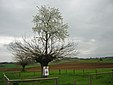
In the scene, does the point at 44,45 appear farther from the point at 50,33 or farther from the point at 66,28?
the point at 66,28

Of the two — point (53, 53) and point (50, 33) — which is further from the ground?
point (50, 33)

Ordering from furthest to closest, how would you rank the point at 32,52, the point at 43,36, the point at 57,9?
1. the point at 57,9
2. the point at 43,36
3. the point at 32,52

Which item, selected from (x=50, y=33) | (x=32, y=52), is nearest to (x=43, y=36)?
(x=50, y=33)

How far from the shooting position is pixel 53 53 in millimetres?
29766

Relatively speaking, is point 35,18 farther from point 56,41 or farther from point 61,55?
point 61,55

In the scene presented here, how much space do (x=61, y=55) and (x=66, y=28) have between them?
14.4 feet

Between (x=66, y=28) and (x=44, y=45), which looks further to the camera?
(x=66, y=28)

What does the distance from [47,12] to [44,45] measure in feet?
15.3

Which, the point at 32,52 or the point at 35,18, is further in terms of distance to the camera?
the point at 35,18

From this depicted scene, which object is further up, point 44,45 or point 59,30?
point 59,30

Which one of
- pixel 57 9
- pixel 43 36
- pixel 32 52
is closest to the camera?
pixel 32 52

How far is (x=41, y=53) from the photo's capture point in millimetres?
29375

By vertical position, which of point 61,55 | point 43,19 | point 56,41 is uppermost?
point 43,19

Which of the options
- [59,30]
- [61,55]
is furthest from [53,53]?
[59,30]
